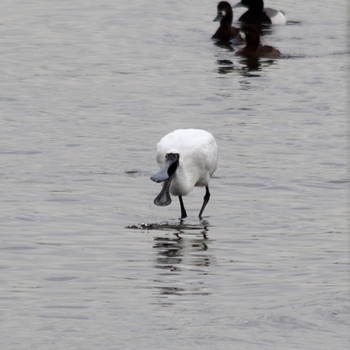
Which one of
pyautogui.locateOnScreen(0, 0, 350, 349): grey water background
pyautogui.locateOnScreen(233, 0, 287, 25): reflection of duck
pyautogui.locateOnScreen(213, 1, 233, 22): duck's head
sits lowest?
pyautogui.locateOnScreen(233, 0, 287, 25): reflection of duck

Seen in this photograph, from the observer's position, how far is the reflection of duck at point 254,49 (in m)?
26.2

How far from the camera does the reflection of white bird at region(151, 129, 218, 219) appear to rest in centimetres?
1444

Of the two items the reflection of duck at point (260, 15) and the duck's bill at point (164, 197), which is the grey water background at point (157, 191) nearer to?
the duck's bill at point (164, 197)

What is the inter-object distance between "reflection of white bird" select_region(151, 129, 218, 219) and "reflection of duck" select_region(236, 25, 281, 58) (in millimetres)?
11353

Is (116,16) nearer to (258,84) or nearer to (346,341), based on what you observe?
(258,84)

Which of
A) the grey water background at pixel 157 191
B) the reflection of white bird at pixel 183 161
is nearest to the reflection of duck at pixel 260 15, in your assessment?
the grey water background at pixel 157 191

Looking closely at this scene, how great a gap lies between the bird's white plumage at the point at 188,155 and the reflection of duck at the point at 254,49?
37.3 feet

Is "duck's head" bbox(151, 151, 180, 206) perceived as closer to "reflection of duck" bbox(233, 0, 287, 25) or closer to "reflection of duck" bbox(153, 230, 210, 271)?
"reflection of duck" bbox(153, 230, 210, 271)

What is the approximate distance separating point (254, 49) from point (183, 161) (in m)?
12.0

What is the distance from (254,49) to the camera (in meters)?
26.4

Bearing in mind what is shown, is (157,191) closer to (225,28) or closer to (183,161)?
(183,161)

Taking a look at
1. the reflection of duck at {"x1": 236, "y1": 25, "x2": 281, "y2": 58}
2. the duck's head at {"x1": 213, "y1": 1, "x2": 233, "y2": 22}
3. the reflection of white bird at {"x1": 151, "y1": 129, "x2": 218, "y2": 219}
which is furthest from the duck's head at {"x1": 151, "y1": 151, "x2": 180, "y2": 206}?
the duck's head at {"x1": 213, "y1": 1, "x2": 233, "y2": 22}

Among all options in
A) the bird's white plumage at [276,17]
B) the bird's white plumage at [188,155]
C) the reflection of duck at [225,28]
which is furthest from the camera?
the bird's white plumage at [276,17]

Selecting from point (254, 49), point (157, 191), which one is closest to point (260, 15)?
point (254, 49)
